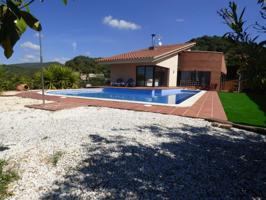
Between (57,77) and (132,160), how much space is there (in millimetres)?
18548

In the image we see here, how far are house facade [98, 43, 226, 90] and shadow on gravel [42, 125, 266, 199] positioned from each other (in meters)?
18.0

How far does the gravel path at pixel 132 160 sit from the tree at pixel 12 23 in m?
2.47

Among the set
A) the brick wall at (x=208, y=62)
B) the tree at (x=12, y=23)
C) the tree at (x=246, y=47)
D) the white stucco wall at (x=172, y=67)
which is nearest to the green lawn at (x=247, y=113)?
the tree at (x=246, y=47)

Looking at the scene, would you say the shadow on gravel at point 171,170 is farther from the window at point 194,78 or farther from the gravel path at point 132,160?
the window at point 194,78

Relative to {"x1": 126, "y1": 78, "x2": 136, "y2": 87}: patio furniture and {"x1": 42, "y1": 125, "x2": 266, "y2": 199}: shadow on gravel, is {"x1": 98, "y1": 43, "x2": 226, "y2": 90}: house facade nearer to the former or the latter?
{"x1": 126, "y1": 78, "x2": 136, "y2": 87}: patio furniture

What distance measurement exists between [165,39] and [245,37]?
106 feet

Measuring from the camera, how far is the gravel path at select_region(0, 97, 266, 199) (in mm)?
3154

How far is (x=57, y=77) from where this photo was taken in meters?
20.8

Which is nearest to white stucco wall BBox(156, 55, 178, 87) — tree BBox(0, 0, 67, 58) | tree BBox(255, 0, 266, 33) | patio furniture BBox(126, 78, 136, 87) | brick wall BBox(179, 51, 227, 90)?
brick wall BBox(179, 51, 227, 90)

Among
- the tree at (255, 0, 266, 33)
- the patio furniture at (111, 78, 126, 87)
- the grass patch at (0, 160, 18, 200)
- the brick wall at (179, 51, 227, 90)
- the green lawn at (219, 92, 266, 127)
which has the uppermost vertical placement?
the brick wall at (179, 51, 227, 90)

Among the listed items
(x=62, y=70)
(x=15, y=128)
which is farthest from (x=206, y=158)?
(x=62, y=70)

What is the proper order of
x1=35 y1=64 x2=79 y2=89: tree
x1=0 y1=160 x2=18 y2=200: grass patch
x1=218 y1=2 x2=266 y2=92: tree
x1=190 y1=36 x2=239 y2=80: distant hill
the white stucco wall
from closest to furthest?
1. x1=218 y1=2 x2=266 y2=92: tree
2. x1=190 y1=36 x2=239 y2=80: distant hill
3. x1=0 y1=160 x2=18 y2=200: grass patch
4. x1=35 y1=64 x2=79 y2=89: tree
5. the white stucco wall

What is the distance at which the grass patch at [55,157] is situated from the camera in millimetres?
4003

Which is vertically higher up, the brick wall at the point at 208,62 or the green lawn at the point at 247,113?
the brick wall at the point at 208,62
